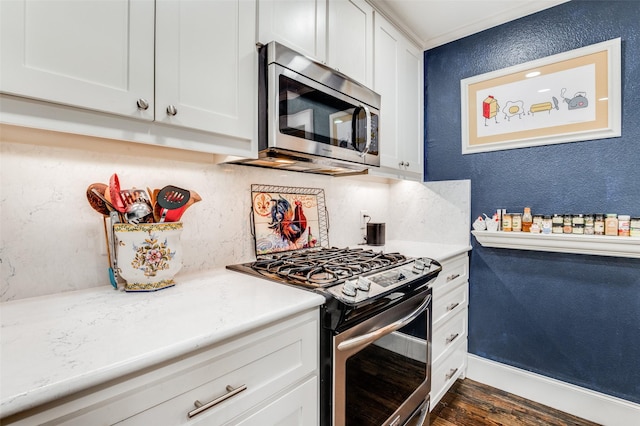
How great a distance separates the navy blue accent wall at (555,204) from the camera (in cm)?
171

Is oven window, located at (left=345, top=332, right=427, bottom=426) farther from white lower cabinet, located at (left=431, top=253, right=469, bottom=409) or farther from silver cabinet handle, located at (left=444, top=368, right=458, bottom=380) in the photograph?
silver cabinet handle, located at (left=444, top=368, right=458, bottom=380)

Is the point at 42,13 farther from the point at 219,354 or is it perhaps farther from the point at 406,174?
the point at 406,174

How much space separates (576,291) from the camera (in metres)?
1.86

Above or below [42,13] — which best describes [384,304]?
below

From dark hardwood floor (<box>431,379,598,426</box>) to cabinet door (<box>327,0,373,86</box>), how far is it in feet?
6.53

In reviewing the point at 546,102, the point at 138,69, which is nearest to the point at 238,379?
the point at 138,69

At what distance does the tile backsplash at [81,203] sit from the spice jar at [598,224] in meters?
1.70

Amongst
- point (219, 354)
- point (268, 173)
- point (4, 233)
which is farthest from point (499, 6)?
point (4, 233)

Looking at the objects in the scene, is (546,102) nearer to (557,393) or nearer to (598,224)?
(598,224)

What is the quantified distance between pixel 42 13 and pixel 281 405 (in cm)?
118

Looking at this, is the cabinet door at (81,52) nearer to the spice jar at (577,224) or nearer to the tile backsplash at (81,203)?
the tile backsplash at (81,203)

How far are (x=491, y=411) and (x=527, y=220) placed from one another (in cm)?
118

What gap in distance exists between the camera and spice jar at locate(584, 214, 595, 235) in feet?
5.70

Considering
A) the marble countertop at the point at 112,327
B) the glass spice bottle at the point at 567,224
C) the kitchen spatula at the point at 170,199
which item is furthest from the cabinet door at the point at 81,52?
the glass spice bottle at the point at 567,224
